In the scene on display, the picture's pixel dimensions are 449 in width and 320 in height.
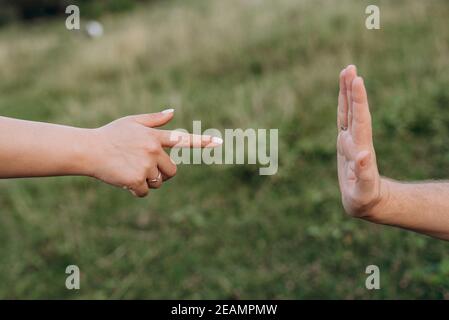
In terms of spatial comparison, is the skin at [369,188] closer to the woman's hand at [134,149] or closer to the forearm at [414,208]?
the forearm at [414,208]

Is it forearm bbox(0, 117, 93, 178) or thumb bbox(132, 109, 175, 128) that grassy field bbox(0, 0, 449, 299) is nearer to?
thumb bbox(132, 109, 175, 128)

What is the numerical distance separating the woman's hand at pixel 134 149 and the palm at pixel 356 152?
555 mm

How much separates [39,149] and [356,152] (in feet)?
3.96

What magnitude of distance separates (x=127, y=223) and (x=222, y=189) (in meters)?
0.80

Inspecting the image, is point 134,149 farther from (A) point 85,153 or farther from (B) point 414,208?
(B) point 414,208

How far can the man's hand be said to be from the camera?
1832mm

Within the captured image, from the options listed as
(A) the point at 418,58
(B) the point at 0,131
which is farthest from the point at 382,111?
(B) the point at 0,131

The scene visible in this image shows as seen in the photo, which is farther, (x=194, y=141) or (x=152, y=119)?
(x=152, y=119)

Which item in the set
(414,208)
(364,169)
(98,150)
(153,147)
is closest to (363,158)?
(364,169)

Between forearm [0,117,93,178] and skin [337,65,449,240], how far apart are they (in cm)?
104

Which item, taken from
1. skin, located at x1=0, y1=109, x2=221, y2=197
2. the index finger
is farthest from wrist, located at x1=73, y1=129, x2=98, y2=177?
the index finger

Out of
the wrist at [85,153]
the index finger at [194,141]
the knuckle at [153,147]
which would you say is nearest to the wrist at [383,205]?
the index finger at [194,141]

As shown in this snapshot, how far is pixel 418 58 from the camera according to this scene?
5.43 m

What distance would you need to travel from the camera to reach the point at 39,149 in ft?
6.81
